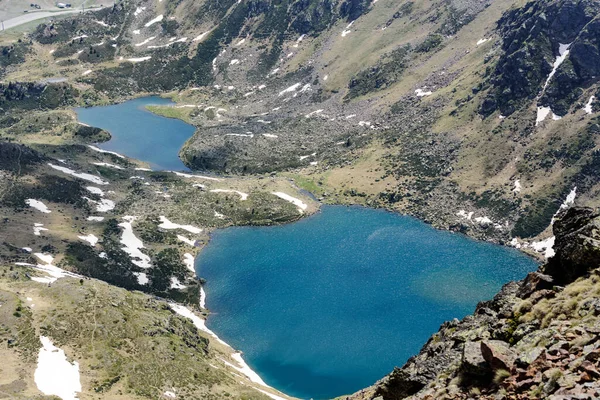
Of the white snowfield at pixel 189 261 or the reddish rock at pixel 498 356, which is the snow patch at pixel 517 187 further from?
the reddish rock at pixel 498 356

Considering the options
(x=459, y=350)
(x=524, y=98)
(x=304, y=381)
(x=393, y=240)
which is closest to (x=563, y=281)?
(x=459, y=350)

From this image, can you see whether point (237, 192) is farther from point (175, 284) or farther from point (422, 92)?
point (422, 92)

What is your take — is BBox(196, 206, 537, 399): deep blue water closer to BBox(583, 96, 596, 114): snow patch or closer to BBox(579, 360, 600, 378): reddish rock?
BBox(583, 96, 596, 114): snow patch

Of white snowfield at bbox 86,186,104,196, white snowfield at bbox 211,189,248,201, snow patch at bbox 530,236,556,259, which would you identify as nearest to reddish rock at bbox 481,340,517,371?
snow patch at bbox 530,236,556,259

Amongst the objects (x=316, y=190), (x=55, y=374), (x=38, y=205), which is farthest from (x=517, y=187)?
(x=55, y=374)

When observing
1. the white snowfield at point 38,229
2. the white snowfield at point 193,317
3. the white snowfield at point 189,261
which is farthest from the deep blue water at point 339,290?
the white snowfield at point 38,229
